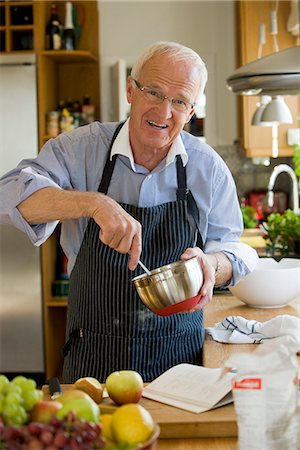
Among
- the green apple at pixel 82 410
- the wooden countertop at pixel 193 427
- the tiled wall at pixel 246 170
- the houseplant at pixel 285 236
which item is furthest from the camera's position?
the tiled wall at pixel 246 170

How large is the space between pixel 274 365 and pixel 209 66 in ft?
17.3

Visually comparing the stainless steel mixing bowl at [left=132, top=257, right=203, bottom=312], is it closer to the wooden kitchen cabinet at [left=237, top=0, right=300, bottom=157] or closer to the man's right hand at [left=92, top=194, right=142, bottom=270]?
the man's right hand at [left=92, top=194, right=142, bottom=270]

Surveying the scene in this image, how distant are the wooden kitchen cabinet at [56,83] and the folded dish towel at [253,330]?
3042 mm

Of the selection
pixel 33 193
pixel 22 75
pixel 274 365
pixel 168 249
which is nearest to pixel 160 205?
A: pixel 168 249

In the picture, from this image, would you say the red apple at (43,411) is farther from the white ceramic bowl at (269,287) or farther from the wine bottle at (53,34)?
the wine bottle at (53,34)

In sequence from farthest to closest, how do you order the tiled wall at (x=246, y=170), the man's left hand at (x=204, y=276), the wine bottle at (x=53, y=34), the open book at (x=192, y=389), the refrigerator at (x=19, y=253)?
the tiled wall at (x=246, y=170) → the wine bottle at (x=53, y=34) → the refrigerator at (x=19, y=253) → the man's left hand at (x=204, y=276) → the open book at (x=192, y=389)

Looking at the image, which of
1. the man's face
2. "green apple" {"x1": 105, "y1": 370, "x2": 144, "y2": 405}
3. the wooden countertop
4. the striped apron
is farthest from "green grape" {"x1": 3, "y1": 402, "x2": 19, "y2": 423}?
the man's face

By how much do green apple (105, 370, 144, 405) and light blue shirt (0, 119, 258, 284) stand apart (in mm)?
799

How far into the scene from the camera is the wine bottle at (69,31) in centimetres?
582

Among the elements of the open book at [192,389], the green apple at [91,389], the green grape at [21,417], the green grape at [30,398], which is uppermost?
the green grape at [30,398]

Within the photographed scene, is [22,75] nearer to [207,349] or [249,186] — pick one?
[249,186]

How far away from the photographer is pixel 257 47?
5.82m

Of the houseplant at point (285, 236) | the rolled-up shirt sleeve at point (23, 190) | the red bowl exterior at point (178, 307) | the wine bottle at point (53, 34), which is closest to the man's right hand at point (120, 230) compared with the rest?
the red bowl exterior at point (178, 307)

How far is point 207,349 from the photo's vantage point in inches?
99.3
